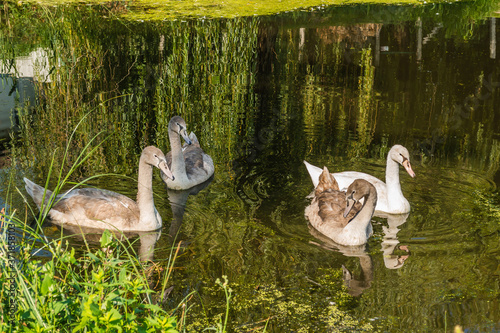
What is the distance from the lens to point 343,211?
7637mm

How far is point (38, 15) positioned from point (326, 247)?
43.3ft

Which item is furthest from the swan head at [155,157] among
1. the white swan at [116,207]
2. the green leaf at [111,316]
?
the green leaf at [111,316]

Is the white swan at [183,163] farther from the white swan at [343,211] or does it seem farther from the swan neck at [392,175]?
the swan neck at [392,175]

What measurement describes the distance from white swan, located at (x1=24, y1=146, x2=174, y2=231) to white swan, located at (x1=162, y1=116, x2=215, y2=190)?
1183 mm

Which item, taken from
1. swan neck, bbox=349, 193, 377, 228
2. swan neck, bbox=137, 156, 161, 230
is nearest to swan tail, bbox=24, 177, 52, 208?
swan neck, bbox=137, 156, 161, 230

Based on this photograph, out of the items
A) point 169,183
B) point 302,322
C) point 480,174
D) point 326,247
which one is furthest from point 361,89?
point 302,322

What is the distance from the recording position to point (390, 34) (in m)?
18.3

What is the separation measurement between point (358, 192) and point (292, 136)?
3.54 metres

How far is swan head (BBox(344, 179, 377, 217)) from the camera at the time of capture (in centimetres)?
716

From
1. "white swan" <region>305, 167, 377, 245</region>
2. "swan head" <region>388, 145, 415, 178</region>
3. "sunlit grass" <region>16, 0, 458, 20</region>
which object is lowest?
"white swan" <region>305, 167, 377, 245</region>

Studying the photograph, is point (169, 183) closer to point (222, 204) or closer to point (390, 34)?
point (222, 204)

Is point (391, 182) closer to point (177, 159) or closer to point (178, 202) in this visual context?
point (178, 202)

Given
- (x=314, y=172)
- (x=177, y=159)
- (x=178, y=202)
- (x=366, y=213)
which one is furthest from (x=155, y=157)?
(x=366, y=213)

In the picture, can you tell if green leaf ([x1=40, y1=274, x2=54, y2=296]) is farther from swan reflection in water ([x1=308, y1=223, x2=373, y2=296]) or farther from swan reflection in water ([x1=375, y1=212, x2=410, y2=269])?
swan reflection in water ([x1=375, y1=212, x2=410, y2=269])
